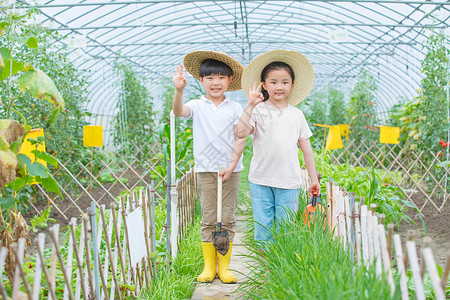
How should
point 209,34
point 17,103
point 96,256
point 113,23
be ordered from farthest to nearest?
point 209,34 < point 113,23 < point 17,103 < point 96,256

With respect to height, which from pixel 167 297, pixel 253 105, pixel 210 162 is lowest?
pixel 167 297

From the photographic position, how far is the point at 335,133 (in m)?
4.63

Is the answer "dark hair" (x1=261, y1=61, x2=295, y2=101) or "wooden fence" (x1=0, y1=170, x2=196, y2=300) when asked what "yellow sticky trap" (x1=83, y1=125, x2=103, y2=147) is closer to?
"wooden fence" (x1=0, y1=170, x2=196, y2=300)

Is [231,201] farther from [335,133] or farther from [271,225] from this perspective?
[335,133]

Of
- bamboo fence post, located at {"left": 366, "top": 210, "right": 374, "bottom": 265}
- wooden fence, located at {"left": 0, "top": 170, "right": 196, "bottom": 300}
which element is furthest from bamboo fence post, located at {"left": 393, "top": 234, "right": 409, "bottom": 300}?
wooden fence, located at {"left": 0, "top": 170, "right": 196, "bottom": 300}

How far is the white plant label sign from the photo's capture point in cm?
188

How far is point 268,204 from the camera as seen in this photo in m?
2.41

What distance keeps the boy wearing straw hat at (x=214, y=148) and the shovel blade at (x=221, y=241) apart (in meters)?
0.11

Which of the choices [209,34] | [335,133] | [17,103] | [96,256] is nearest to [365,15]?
[209,34]

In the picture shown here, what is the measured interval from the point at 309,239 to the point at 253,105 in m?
0.73

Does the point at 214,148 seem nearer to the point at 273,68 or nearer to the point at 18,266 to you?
the point at 273,68

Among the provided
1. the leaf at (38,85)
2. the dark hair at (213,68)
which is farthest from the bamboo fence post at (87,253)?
the dark hair at (213,68)

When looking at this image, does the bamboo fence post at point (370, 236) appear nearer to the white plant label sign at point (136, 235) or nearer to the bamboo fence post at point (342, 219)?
the bamboo fence post at point (342, 219)

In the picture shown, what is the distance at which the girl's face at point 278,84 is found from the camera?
7.79 ft
